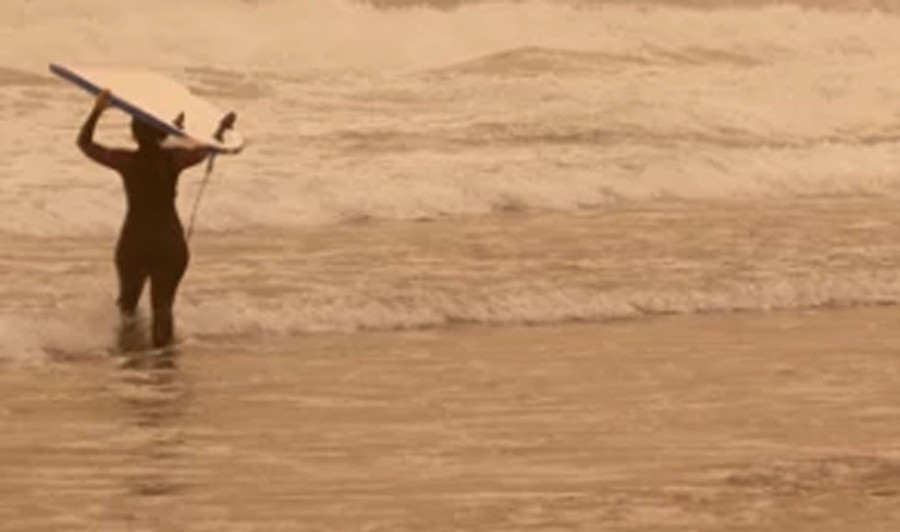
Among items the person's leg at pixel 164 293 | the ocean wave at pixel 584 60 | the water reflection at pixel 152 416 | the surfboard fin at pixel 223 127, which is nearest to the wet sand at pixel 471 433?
the water reflection at pixel 152 416

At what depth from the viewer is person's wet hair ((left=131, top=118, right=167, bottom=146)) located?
43.1ft

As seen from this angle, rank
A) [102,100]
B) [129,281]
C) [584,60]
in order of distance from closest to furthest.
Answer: [102,100] < [129,281] < [584,60]

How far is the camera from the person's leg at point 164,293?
13.2 m

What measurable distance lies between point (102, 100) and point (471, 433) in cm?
252

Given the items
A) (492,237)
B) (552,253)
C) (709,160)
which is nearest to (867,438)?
(552,253)

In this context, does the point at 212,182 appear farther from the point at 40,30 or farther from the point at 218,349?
the point at 40,30

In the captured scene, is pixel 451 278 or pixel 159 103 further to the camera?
pixel 451 278

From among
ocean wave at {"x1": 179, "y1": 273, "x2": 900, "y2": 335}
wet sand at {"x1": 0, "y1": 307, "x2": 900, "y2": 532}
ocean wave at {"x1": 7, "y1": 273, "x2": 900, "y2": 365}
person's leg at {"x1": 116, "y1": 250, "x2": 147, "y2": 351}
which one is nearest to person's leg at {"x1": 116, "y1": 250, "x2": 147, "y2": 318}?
person's leg at {"x1": 116, "y1": 250, "x2": 147, "y2": 351}

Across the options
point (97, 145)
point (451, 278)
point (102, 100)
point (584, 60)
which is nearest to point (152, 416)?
point (102, 100)

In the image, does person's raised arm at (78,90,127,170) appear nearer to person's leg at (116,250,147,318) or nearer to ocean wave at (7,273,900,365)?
person's leg at (116,250,147,318)

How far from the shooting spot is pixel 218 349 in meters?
13.5

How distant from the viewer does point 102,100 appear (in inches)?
497

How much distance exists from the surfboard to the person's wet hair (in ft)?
0.48

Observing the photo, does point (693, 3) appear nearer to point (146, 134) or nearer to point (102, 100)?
point (146, 134)
